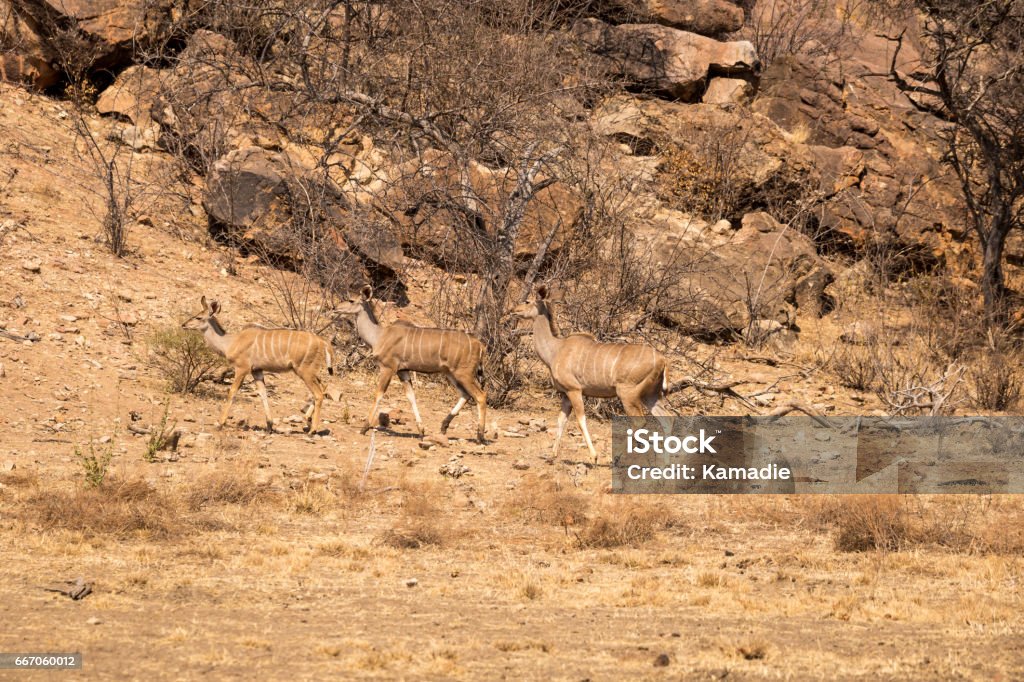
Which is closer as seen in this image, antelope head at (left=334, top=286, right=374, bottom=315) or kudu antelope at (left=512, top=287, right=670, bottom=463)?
kudu antelope at (left=512, top=287, right=670, bottom=463)

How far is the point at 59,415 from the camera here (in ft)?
40.6

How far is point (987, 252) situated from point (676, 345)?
665 cm

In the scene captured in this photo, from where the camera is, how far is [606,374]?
12242mm

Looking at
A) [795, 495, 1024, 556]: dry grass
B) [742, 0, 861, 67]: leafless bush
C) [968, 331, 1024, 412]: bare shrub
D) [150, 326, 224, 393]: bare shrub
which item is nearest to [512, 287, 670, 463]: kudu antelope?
[795, 495, 1024, 556]: dry grass

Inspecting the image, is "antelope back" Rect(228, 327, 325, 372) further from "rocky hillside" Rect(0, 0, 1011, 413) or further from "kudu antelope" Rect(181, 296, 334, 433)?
"rocky hillside" Rect(0, 0, 1011, 413)

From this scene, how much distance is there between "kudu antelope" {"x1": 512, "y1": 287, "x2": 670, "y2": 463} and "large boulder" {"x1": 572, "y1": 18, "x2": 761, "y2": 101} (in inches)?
465

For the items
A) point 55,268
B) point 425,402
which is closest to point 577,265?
Answer: point 425,402

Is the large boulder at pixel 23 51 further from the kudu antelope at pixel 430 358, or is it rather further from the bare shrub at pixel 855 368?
the bare shrub at pixel 855 368

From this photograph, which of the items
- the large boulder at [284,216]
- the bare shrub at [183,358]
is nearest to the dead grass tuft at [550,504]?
the bare shrub at [183,358]

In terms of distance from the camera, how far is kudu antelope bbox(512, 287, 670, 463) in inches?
476

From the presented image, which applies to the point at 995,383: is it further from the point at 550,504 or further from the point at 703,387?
the point at 550,504

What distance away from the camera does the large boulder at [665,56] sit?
2381cm

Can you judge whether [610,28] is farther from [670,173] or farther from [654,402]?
[654,402]

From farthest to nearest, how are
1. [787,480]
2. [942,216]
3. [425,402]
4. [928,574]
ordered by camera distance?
[942,216]
[425,402]
[787,480]
[928,574]
